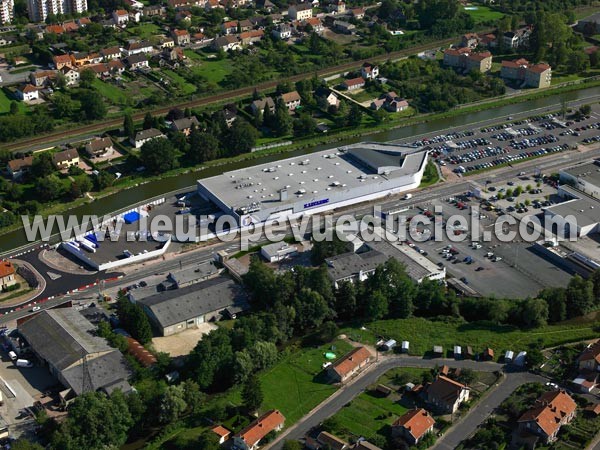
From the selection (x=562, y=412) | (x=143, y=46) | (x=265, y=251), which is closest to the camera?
(x=562, y=412)

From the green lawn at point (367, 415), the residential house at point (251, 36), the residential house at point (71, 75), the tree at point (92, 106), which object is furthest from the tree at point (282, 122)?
the green lawn at point (367, 415)

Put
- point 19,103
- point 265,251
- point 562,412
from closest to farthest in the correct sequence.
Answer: point 562,412 → point 265,251 → point 19,103

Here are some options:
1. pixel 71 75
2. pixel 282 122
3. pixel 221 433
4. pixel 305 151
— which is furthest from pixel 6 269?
pixel 71 75

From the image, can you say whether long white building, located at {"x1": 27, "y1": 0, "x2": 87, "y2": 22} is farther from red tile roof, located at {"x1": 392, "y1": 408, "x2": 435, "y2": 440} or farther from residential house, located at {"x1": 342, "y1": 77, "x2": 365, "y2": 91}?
red tile roof, located at {"x1": 392, "y1": 408, "x2": 435, "y2": 440}

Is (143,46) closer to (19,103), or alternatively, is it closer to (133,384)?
(19,103)

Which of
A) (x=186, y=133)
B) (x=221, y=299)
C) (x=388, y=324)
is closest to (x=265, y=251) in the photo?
(x=221, y=299)

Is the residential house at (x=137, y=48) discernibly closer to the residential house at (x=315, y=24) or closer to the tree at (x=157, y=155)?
the residential house at (x=315, y=24)

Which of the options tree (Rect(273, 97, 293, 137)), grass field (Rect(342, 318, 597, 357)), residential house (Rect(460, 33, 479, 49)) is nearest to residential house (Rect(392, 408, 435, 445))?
grass field (Rect(342, 318, 597, 357))

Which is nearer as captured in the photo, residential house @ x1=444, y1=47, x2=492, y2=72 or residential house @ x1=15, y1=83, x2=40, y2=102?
residential house @ x1=15, y1=83, x2=40, y2=102
